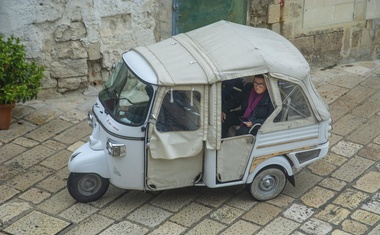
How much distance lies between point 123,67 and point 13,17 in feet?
8.58

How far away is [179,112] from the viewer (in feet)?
26.6

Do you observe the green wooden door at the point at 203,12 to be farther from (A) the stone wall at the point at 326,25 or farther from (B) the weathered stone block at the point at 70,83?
(B) the weathered stone block at the point at 70,83

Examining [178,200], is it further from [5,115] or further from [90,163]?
[5,115]

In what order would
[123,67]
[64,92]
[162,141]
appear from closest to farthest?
[162,141] < [123,67] < [64,92]

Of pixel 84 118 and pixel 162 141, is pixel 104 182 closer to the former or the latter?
pixel 162 141

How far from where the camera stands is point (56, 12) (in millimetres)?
10758

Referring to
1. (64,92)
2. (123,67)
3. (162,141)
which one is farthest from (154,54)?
(64,92)

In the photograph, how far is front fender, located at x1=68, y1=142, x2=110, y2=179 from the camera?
8.30 metres

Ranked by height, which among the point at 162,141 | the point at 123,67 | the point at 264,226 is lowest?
the point at 264,226

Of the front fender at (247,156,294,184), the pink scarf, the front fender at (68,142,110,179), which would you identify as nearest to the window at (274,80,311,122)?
the pink scarf

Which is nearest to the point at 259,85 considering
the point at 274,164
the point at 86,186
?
the point at 274,164

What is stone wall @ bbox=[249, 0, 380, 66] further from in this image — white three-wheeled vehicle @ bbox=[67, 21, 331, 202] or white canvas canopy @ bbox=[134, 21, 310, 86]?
white three-wheeled vehicle @ bbox=[67, 21, 331, 202]

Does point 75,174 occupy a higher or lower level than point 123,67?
lower

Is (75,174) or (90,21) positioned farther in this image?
(90,21)
